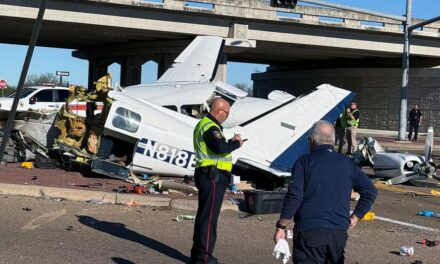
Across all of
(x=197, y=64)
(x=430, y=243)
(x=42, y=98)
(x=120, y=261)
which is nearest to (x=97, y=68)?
(x=42, y=98)

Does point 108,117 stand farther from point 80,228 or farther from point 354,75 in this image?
point 354,75

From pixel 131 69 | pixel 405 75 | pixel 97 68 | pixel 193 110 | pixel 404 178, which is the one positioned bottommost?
pixel 404 178

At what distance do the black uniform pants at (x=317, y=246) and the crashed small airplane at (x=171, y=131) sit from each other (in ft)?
22.2

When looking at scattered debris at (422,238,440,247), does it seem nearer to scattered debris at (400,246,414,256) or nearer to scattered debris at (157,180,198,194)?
scattered debris at (400,246,414,256)

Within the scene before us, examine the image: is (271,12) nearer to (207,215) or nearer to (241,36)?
(241,36)

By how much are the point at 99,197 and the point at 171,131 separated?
215 centimetres

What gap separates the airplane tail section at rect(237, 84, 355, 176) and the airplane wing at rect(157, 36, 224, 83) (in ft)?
16.2

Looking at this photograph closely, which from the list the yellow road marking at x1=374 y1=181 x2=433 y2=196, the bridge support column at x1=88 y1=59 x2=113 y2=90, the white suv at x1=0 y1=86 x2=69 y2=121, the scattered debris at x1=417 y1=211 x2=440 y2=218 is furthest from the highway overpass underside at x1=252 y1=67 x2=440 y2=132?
the scattered debris at x1=417 y1=211 x2=440 y2=218

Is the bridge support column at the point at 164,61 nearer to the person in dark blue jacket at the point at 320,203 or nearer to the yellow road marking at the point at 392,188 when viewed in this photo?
the yellow road marking at the point at 392,188

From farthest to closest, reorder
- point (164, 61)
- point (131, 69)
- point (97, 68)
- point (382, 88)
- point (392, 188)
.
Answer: point (97, 68), point (382, 88), point (131, 69), point (164, 61), point (392, 188)

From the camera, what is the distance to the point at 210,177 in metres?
5.98

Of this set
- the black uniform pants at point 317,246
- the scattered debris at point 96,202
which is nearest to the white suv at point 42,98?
the scattered debris at point 96,202

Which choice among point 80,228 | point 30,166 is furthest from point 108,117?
point 80,228

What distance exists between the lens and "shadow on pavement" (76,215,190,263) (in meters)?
6.91
